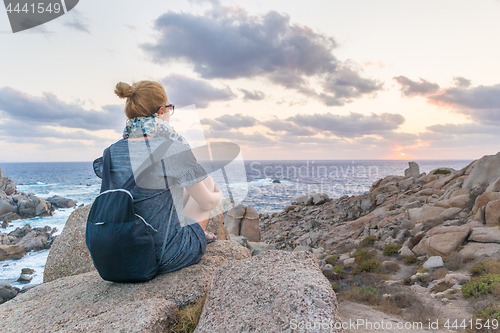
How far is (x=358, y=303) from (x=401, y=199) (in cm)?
1734

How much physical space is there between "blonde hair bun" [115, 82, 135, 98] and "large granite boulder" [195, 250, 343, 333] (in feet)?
7.16

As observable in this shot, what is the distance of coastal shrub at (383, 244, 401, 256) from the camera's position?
1102cm

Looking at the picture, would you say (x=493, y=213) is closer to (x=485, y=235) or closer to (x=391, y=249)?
(x=485, y=235)

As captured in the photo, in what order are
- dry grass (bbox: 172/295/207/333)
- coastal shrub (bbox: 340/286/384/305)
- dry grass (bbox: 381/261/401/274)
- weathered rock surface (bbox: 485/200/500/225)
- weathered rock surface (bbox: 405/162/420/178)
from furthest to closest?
1. weathered rock surface (bbox: 405/162/420/178)
2. weathered rock surface (bbox: 485/200/500/225)
3. dry grass (bbox: 381/261/401/274)
4. coastal shrub (bbox: 340/286/384/305)
5. dry grass (bbox: 172/295/207/333)

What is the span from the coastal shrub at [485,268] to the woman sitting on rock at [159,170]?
272 inches

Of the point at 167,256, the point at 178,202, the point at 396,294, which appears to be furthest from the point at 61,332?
the point at 396,294

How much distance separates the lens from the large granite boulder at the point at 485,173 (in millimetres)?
13505

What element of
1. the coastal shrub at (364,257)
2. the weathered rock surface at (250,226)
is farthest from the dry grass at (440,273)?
the weathered rock surface at (250,226)

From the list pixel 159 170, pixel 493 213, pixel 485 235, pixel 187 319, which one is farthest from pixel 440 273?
pixel 159 170

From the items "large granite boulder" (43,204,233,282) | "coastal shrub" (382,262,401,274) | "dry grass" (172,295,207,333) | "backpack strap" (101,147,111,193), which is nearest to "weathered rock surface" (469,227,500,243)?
"coastal shrub" (382,262,401,274)

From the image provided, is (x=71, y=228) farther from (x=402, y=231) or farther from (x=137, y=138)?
(x=402, y=231)

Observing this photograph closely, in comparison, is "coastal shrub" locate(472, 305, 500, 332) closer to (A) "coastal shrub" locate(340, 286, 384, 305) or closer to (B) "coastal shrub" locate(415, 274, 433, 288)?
(A) "coastal shrub" locate(340, 286, 384, 305)

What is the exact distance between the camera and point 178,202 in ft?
10.3

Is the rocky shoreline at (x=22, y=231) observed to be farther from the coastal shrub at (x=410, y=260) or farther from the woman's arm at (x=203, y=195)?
the coastal shrub at (x=410, y=260)
